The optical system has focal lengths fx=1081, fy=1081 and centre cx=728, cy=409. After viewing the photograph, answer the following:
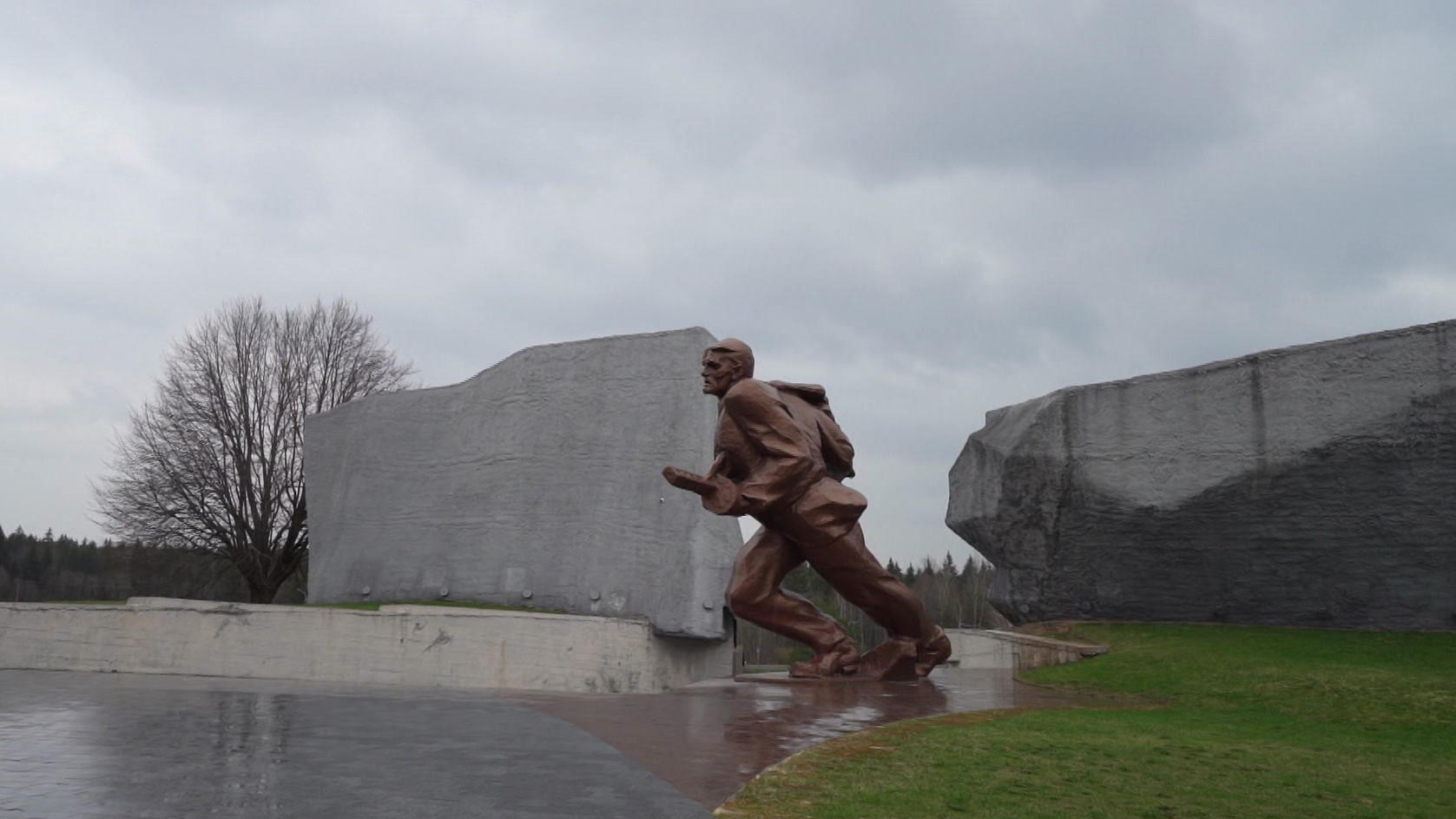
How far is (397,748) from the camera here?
590cm

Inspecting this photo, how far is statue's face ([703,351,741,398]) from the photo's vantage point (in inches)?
441

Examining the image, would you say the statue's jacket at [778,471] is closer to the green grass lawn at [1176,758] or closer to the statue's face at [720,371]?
the statue's face at [720,371]

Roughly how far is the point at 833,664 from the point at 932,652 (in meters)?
1.25

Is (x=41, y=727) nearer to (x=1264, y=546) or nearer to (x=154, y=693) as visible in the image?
(x=154, y=693)

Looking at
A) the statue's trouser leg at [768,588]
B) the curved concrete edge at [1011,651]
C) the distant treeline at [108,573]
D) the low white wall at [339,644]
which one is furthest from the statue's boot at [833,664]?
the distant treeline at [108,573]

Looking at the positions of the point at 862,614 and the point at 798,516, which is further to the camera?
the point at 862,614

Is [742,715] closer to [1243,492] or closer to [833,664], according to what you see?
[833,664]

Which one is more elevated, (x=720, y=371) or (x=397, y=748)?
(x=720, y=371)

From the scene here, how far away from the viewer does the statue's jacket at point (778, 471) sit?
10625 millimetres

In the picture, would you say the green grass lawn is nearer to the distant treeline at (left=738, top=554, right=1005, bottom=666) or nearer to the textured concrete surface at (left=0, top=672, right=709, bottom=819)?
the textured concrete surface at (left=0, top=672, right=709, bottom=819)

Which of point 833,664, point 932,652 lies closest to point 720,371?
point 833,664

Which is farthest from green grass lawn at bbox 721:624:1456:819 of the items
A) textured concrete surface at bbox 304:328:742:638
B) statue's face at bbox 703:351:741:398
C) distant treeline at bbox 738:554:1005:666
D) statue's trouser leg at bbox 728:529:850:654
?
distant treeline at bbox 738:554:1005:666

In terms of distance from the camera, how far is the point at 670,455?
732 inches

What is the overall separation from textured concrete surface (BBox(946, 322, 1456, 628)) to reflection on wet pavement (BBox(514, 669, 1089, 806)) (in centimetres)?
560
